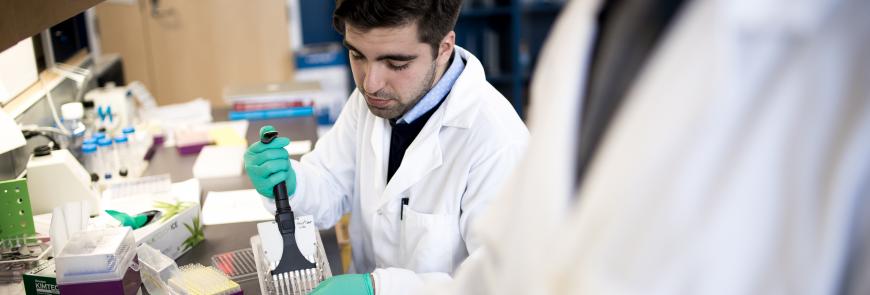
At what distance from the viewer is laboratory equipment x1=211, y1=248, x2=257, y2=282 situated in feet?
4.91

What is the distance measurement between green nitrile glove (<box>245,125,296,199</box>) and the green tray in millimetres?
432

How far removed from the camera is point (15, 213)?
149 centimetres

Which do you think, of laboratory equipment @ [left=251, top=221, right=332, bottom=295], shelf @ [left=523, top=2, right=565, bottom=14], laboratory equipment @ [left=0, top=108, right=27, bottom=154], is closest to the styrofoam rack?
laboratory equipment @ [left=251, top=221, right=332, bottom=295]

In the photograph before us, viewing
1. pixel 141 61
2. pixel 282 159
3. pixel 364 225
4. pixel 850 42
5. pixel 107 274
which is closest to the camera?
pixel 850 42

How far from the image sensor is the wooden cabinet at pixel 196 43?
4.61m

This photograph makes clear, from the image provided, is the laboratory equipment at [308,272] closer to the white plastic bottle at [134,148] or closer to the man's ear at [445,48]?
the man's ear at [445,48]

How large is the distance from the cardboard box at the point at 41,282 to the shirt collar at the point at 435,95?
0.78 m

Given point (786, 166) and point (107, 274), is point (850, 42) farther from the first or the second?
point (107, 274)

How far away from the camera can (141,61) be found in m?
4.71

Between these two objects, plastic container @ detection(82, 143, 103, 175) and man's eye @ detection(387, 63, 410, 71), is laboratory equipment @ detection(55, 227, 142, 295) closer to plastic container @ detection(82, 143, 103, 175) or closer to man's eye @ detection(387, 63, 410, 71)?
man's eye @ detection(387, 63, 410, 71)

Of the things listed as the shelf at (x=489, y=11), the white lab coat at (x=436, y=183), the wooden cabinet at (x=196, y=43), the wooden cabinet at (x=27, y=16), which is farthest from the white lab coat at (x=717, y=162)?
the wooden cabinet at (x=196, y=43)

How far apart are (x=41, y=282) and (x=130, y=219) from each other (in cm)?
32

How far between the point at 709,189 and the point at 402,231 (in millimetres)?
1225

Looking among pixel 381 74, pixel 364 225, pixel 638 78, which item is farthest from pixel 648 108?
pixel 364 225
